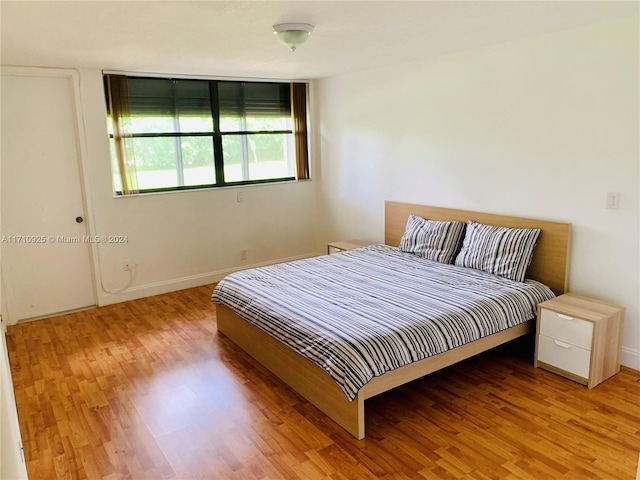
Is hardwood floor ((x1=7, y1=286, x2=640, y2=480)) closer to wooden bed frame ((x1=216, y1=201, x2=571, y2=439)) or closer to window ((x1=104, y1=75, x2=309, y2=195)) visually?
wooden bed frame ((x1=216, y1=201, x2=571, y2=439))

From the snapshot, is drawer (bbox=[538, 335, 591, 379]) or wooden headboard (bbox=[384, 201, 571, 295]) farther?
wooden headboard (bbox=[384, 201, 571, 295])

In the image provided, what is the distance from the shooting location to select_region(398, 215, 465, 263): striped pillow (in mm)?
4078

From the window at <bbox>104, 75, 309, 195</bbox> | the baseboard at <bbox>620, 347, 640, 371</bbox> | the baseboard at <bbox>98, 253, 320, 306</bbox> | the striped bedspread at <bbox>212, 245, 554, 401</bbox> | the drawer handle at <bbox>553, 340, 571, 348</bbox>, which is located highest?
the window at <bbox>104, 75, 309, 195</bbox>

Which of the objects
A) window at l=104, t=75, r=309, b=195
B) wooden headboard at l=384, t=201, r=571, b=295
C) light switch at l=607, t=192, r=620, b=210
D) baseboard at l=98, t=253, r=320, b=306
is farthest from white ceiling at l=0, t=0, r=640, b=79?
baseboard at l=98, t=253, r=320, b=306

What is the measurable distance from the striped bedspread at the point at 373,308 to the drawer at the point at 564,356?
23cm

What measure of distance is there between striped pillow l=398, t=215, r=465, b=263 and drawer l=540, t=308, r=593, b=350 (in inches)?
39.9

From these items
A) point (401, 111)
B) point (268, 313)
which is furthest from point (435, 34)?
point (268, 313)

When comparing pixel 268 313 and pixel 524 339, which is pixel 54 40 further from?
pixel 524 339

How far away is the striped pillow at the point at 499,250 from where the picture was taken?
3545 millimetres

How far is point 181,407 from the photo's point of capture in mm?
2922

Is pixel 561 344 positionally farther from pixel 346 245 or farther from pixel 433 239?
pixel 346 245

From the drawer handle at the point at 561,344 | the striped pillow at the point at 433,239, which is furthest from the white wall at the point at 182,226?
the drawer handle at the point at 561,344

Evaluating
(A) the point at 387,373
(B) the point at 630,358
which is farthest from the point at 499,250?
(A) the point at 387,373

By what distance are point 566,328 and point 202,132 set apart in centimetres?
381
